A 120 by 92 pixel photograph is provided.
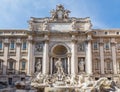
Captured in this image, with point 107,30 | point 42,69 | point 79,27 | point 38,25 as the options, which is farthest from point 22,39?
point 107,30

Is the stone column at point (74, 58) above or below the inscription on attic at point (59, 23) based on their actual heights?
below

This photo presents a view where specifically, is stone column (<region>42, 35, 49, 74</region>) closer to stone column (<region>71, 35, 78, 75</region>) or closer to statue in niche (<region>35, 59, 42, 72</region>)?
statue in niche (<region>35, 59, 42, 72</region>)

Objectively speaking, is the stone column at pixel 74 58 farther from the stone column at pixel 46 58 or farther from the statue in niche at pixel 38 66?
the statue in niche at pixel 38 66

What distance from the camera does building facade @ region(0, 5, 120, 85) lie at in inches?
1866

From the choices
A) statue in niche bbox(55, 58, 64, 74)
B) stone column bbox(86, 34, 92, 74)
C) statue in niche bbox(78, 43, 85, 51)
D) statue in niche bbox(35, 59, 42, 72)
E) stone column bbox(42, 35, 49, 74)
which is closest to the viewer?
statue in niche bbox(55, 58, 64, 74)

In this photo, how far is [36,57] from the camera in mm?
47938

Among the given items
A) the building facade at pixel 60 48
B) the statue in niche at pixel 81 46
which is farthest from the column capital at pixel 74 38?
the statue in niche at pixel 81 46

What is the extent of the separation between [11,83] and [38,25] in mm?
11635

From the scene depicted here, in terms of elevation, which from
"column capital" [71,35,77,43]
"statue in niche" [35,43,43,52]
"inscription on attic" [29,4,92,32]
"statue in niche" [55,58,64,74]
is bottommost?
"statue in niche" [55,58,64,74]

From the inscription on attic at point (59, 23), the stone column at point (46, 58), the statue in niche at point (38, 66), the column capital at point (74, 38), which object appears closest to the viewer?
the stone column at point (46, 58)

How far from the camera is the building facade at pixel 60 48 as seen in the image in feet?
156

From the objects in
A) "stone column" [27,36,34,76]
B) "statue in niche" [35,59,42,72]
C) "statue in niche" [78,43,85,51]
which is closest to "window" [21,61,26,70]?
"stone column" [27,36,34,76]

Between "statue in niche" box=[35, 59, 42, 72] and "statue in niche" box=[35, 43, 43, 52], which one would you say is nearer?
"statue in niche" box=[35, 59, 42, 72]

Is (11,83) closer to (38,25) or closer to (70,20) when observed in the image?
(38,25)
